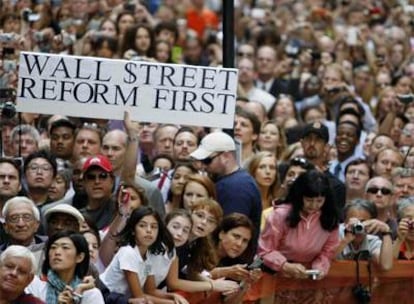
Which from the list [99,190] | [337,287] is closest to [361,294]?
[337,287]

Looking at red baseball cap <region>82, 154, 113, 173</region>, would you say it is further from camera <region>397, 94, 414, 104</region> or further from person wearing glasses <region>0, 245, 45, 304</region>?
camera <region>397, 94, 414, 104</region>

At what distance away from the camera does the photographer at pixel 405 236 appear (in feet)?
46.8

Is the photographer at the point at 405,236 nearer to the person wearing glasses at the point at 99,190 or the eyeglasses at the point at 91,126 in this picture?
the person wearing glasses at the point at 99,190

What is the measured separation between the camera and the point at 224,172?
593 inches

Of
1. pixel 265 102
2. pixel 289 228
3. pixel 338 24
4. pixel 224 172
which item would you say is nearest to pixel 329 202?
pixel 289 228

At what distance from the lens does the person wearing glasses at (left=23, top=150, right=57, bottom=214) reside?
48.9 feet

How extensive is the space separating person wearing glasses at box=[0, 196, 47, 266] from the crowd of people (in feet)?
0.03

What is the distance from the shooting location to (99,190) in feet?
47.8

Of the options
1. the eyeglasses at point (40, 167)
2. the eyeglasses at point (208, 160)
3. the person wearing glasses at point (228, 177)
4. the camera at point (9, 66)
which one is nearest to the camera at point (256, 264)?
the person wearing glasses at point (228, 177)

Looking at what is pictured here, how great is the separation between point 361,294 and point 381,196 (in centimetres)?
188

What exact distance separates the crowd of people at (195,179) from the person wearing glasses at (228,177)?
0.01 metres

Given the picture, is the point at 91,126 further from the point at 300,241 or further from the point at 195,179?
the point at 300,241

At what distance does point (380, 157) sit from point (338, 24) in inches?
Result: 347

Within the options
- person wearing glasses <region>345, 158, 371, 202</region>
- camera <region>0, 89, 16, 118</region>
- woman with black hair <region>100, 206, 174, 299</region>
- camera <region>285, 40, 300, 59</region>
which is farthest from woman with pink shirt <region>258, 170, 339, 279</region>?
camera <region>285, 40, 300, 59</region>
